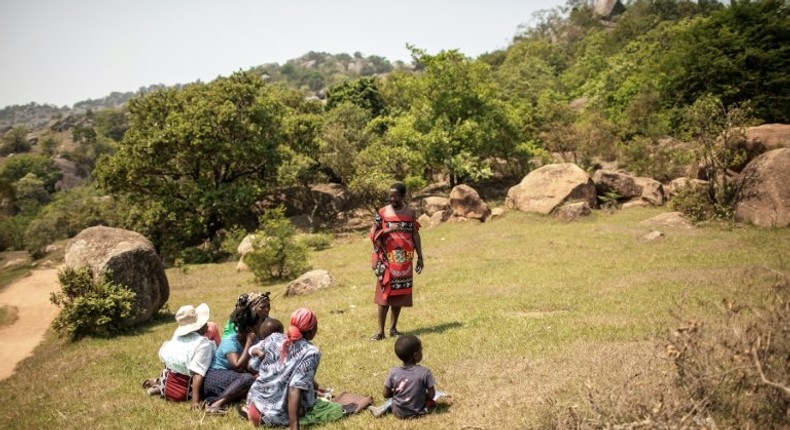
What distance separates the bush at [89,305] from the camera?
13375 mm

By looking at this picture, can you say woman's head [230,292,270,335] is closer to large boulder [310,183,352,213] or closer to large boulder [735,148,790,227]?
large boulder [735,148,790,227]

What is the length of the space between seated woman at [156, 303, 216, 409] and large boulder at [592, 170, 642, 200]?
2579cm

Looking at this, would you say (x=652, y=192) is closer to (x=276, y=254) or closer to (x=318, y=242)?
(x=318, y=242)

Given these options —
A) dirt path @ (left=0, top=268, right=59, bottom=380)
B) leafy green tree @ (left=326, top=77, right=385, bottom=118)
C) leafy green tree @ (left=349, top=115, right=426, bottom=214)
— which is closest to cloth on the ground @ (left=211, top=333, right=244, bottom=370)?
dirt path @ (left=0, top=268, right=59, bottom=380)

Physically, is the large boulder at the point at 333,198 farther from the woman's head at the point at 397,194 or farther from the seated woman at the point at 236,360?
the seated woman at the point at 236,360

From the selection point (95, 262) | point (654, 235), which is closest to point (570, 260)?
point (654, 235)

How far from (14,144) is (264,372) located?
150m

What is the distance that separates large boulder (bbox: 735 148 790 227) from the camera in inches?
731

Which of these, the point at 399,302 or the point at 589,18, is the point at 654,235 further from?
the point at 589,18

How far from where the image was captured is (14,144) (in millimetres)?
124625

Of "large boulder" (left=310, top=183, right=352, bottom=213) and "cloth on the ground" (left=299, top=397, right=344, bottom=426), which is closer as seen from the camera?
"cloth on the ground" (left=299, top=397, right=344, bottom=426)

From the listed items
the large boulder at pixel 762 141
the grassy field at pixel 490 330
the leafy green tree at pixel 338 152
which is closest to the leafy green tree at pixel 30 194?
the leafy green tree at pixel 338 152

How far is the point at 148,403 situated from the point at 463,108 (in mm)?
31019

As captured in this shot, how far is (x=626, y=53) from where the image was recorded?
6612 centimetres
